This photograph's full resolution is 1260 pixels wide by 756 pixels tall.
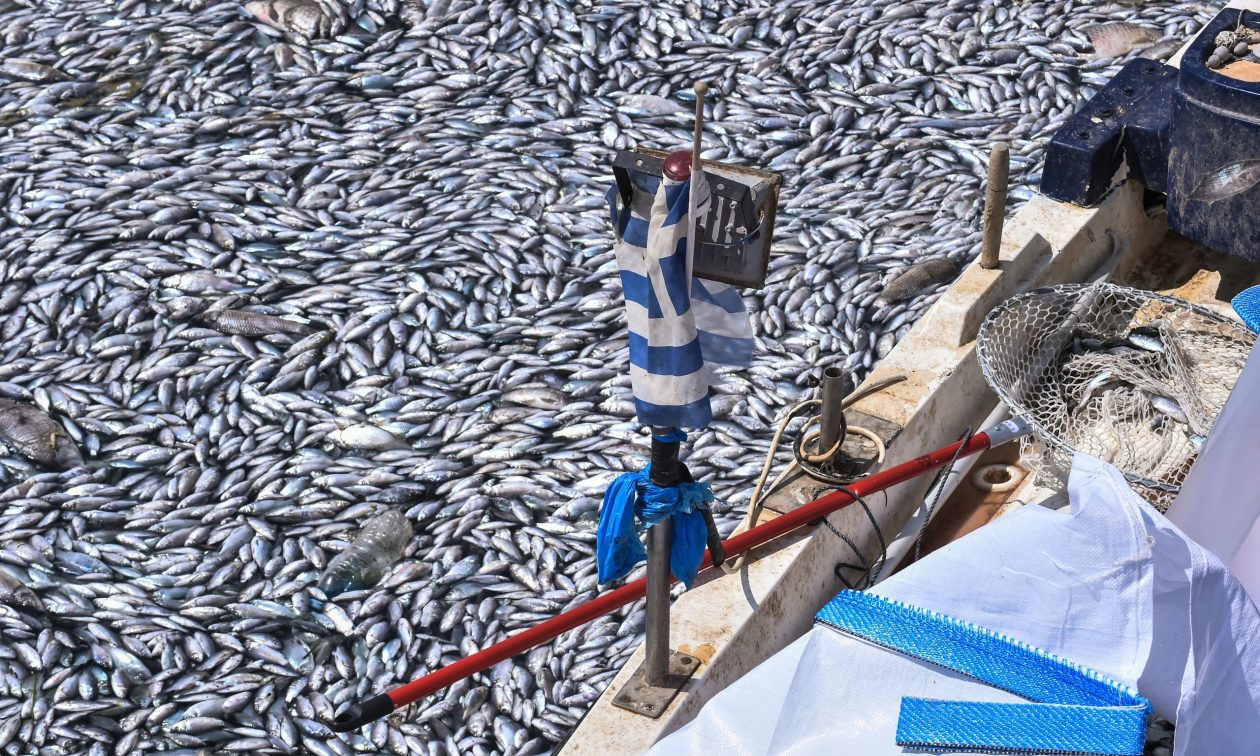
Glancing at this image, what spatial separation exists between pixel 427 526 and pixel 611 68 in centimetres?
412

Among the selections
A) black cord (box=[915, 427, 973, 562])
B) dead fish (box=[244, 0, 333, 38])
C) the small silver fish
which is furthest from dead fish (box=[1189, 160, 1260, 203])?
dead fish (box=[244, 0, 333, 38])

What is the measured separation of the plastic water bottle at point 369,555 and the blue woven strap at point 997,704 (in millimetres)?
2240

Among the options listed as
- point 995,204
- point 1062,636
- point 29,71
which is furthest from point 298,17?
point 1062,636

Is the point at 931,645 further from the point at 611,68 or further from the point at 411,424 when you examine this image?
the point at 611,68

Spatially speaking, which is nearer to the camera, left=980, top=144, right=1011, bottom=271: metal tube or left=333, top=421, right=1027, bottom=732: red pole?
left=333, top=421, right=1027, bottom=732: red pole

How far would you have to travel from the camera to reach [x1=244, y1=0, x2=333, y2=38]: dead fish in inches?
350

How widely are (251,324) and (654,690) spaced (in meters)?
3.41

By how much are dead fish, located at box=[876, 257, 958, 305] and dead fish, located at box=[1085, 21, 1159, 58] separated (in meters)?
2.67

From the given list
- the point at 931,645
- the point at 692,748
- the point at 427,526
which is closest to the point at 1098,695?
the point at 931,645

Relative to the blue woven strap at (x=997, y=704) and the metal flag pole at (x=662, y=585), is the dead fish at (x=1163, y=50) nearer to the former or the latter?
the metal flag pole at (x=662, y=585)

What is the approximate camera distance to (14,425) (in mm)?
5820

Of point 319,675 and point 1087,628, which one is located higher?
point 1087,628

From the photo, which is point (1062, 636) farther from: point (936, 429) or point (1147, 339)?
point (1147, 339)

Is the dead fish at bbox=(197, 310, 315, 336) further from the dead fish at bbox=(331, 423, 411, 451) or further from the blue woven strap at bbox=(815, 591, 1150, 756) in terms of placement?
the blue woven strap at bbox=(815, 591, 1150, 756)
